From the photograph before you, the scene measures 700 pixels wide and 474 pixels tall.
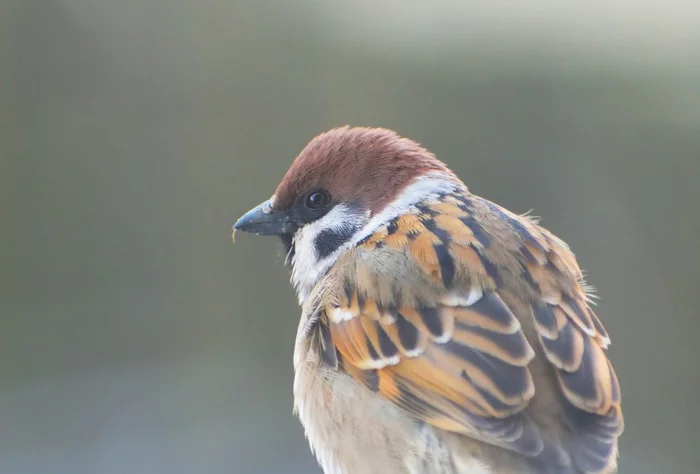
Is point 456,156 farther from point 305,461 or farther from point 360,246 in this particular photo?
point 360,246

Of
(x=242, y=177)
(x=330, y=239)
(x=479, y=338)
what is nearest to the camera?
(x=479, y=338)

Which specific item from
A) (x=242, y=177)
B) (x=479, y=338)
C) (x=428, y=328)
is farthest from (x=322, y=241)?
(x=242, y=177)

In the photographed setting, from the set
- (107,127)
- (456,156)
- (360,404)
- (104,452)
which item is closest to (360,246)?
(360,404)

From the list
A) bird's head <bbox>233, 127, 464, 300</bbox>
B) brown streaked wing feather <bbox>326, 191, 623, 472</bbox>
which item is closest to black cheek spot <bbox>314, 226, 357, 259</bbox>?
bird's head <bbox>233, 127, 464, 300</bbox>

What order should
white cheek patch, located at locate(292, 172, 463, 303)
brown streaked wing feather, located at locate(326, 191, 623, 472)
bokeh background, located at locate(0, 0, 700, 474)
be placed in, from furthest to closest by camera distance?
bokeh background, located at locate(0, 0, 700, 474), white cheek patch, located at locate(292, 172, 463, 303), brown streaked wing feather, located at locate(326, 191, 623, 472)

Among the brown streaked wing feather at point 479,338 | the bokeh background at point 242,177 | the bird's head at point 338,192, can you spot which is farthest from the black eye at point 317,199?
the bokeh background at point 242,177

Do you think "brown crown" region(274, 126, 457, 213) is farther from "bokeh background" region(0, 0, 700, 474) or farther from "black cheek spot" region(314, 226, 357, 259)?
"bokeh background" region(0, 0, 700, 474)

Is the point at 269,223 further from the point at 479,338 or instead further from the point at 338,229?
the point at 479,338
